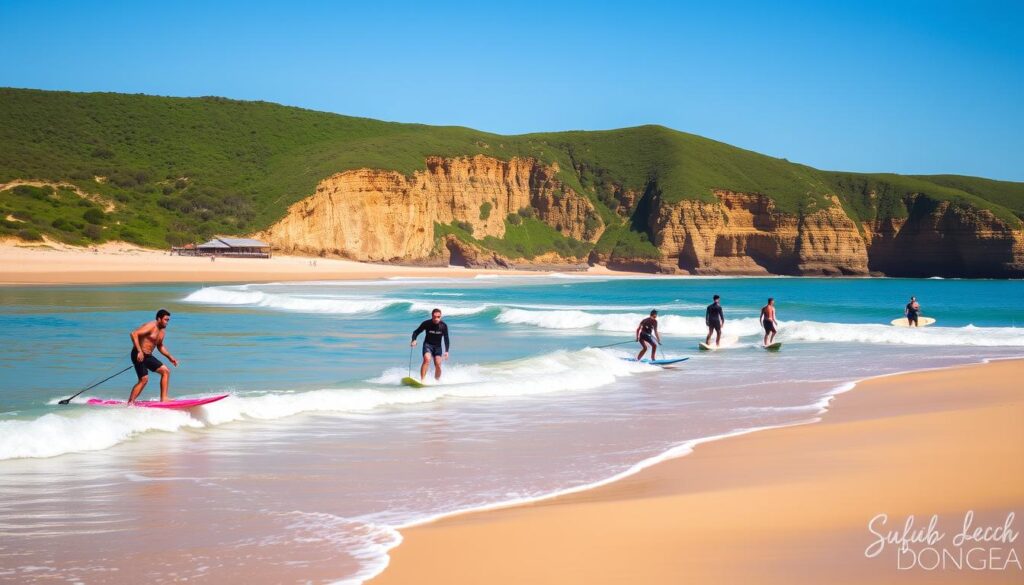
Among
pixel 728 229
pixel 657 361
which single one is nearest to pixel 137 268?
pixel 657 361

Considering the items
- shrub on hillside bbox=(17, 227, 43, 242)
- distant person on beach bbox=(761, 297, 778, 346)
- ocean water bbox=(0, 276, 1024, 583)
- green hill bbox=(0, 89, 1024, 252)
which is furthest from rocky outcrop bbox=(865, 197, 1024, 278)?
distant person on beach bbox=(761, 297, 778, 346)

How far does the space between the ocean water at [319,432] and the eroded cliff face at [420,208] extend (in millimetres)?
73081

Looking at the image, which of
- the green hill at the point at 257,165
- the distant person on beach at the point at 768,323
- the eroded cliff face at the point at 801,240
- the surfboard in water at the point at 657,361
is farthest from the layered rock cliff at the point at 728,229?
the surfboard in water at the point at 657,361

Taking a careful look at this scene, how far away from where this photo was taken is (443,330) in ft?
50.2

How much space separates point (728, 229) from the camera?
13075 centimetres

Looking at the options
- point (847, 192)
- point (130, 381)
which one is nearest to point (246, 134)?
point (847, 192)

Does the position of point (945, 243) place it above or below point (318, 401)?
above

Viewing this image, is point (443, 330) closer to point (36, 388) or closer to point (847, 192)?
point (36, 388)

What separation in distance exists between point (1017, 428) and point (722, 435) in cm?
321

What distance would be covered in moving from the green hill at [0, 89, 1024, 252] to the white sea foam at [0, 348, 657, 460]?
206 feet

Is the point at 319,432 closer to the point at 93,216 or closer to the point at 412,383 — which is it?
the point at 412,383

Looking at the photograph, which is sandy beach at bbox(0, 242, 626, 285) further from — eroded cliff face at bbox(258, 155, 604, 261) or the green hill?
eroded cliff face at bbox(258, 155, 604, 261)

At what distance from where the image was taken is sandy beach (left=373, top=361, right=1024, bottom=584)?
206 inches

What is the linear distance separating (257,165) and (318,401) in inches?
4306
